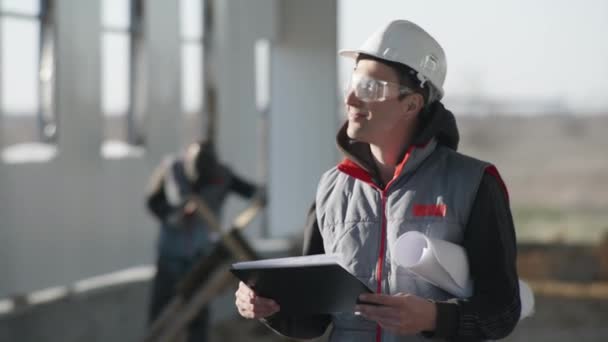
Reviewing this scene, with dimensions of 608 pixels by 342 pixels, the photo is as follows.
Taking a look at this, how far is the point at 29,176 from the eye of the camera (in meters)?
10.2

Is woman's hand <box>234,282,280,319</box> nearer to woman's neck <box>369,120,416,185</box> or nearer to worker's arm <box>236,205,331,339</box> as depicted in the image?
worker's arm <box>236,205,331,339</box>

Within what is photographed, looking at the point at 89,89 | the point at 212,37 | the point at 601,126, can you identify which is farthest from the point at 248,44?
the point at 601,126

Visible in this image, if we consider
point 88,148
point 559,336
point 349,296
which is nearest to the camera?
point 349,296

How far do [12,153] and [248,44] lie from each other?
4.51 m

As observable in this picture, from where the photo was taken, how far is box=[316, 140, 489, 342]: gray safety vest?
336cm

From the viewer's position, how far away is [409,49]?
136 inches

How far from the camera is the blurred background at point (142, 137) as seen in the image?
10297mm

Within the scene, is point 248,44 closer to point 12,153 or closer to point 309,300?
point 12,153

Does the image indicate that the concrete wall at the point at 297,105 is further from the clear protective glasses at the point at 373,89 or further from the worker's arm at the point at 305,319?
the clear protective glasses at the point at 373,89

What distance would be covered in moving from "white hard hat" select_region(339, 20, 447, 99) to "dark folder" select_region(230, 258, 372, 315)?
562mm

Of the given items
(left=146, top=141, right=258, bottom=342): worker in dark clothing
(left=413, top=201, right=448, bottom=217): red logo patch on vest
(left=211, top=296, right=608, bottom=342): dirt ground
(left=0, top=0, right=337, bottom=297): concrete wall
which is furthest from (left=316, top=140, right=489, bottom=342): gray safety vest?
(left=211, top=296, right=608, bottom=342): dirt ground

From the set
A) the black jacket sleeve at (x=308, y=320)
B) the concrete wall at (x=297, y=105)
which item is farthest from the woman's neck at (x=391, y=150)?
the concrete wall at (x=297, y=105)

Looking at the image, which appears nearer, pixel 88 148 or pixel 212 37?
pixel 88 148

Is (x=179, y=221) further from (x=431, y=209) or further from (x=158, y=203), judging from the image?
(x=431, y=209)
